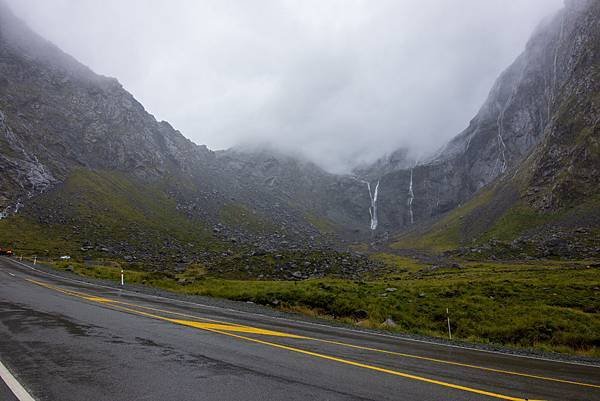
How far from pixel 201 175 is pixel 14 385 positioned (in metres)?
192

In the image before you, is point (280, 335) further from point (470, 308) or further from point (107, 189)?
→ point (107, 189)

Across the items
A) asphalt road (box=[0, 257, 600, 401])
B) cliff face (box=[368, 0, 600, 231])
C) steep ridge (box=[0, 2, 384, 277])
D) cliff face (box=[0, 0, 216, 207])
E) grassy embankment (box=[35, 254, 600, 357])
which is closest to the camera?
asphalt road (box=[0, 257, 600, 401])

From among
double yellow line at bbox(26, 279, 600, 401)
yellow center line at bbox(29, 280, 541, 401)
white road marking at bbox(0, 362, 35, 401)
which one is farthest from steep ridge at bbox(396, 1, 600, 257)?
white road marking at bbox(0, 362, 35, 401)

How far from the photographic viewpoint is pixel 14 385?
603cm

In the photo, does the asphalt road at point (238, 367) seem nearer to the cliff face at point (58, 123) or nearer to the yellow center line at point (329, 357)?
the yellow center line at point (329, 357)

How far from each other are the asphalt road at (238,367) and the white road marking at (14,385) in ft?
0.38

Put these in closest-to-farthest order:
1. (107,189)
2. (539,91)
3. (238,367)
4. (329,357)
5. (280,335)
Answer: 1. (238,367)
2. (329,357)
3. (280,335)
4. (107,189)
5. (539,91)

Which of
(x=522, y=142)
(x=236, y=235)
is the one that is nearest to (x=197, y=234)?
(x=236, y=235)

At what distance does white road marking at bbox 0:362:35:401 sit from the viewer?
5.52 m

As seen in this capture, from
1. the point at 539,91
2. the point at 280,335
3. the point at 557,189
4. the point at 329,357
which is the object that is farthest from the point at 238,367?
the point at 539,91

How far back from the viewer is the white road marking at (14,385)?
5519 millimetres

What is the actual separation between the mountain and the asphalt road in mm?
37331

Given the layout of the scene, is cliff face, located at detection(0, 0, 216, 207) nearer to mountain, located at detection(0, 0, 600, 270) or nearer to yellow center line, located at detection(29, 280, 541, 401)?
mountain, located at detection(0, 0, 600, 270)

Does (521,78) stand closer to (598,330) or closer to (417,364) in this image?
(598,330)
